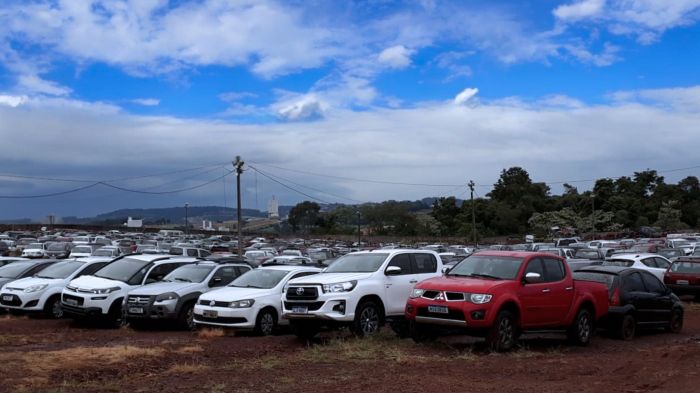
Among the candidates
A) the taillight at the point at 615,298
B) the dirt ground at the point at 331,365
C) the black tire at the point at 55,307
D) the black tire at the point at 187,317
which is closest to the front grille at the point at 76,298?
the black tire at the point at 55,307

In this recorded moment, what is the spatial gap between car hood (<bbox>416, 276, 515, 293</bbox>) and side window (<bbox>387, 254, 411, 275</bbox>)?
5.58 ft

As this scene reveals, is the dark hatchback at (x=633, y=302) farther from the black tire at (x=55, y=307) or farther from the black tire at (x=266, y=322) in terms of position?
the black tire at (x=55, y=307)

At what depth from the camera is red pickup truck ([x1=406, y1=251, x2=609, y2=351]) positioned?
37.7ft

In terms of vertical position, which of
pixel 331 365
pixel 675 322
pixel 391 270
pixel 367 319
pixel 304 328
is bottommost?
pixel 675 322

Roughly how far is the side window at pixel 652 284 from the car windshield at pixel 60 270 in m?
13.5

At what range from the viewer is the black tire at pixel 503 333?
11.5m

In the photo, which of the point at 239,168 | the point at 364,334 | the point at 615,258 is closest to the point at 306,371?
the point at 364,334

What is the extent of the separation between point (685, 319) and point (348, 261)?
1003cm

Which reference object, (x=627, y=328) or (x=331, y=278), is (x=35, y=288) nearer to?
(x=331, y=278)

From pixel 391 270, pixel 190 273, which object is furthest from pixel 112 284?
pixel 391 270

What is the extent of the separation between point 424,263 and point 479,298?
10.3 ft

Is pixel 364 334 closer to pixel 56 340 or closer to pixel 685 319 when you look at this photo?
pixel 56 340

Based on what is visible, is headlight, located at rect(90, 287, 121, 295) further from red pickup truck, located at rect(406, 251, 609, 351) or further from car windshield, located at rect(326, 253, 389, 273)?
red pickup truck, located at rect(406, 251, 609, 351)

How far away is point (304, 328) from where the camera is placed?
1347 cm
